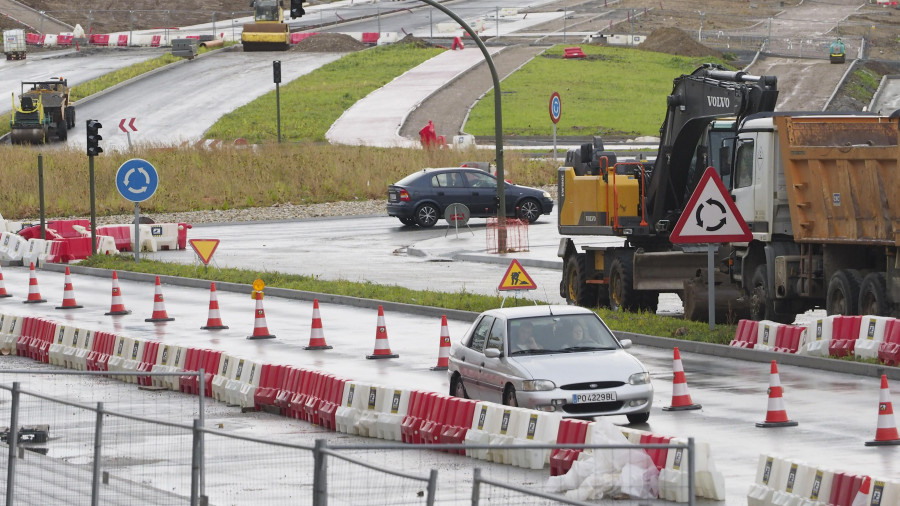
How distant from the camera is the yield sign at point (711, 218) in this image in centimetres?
2097

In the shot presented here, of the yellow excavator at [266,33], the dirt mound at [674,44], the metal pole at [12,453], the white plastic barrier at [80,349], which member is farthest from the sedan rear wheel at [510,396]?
the yellow excavator at [266,33]

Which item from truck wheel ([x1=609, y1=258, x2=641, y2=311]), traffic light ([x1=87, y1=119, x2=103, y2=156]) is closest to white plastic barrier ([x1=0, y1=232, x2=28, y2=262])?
traffic light ([x1=87, y1=119, x2=103, y2=156])

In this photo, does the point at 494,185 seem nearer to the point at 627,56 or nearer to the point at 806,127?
the point at 806,127

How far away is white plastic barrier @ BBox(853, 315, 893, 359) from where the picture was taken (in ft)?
61.0

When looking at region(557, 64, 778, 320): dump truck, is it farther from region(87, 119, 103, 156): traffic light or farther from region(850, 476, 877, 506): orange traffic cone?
region(850, 476, 877, 506): orange traffic cone

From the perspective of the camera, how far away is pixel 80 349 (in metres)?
21.6

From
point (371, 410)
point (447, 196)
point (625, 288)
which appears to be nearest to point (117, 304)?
point (625, 288)

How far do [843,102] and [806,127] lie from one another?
166 feet

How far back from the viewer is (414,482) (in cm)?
814

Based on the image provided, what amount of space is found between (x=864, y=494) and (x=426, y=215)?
33.3 m

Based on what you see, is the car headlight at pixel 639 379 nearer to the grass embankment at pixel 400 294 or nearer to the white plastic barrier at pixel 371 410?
the white plastic barrier at pixel 371 410

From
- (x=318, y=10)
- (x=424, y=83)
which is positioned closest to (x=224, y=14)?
(x=318, y=10)

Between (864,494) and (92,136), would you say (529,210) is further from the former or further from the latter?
(864,494)

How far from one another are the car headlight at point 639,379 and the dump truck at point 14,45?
83216 mm
